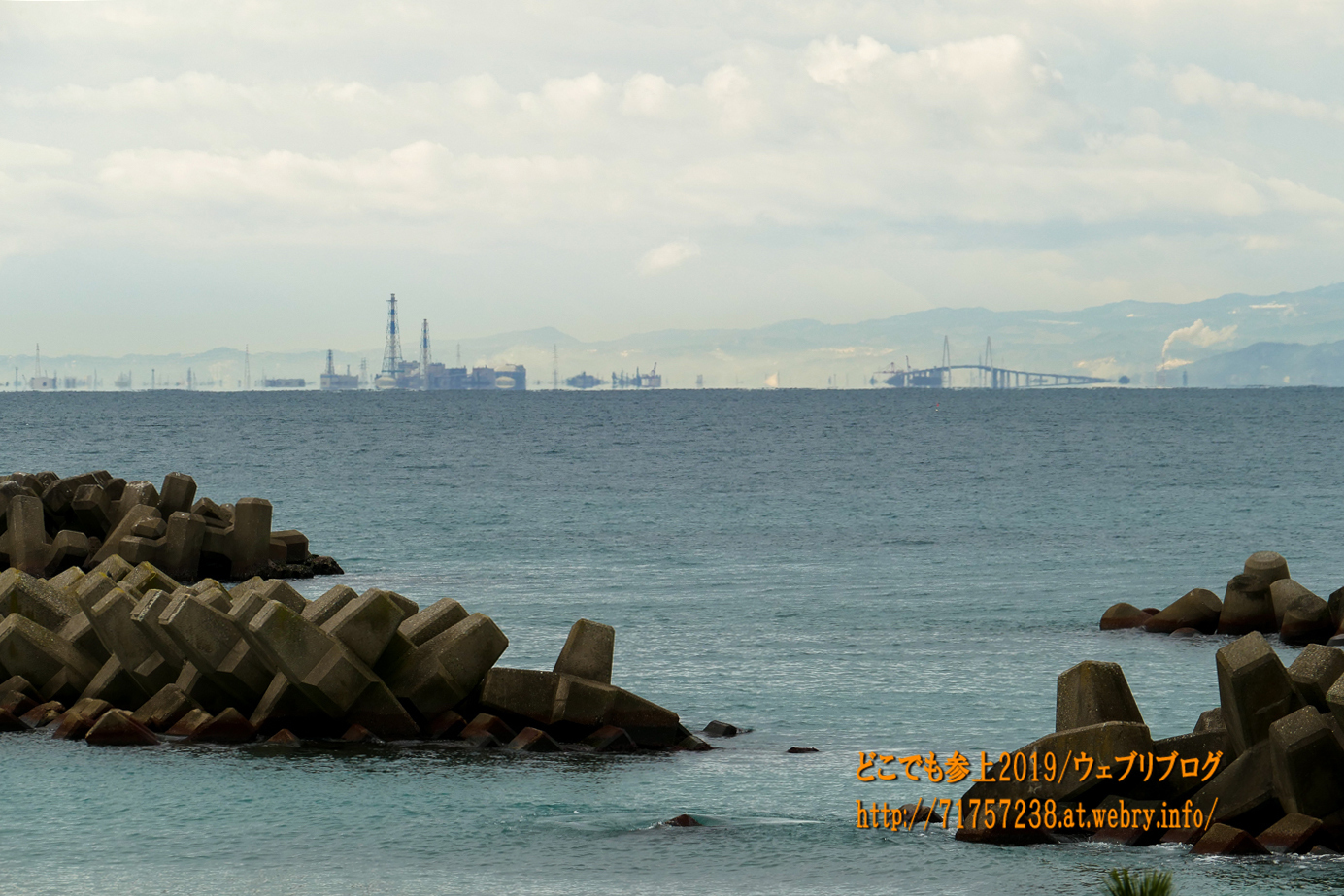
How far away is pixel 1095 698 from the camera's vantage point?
13922 millimetres

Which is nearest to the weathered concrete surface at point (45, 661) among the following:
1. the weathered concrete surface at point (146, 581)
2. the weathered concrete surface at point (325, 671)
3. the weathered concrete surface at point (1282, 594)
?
the weathered concrete surface at point (146, 581)

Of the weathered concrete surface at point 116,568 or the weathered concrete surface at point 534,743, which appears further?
the weathered concrete surface at point 116,568

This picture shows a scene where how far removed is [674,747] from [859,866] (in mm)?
4841

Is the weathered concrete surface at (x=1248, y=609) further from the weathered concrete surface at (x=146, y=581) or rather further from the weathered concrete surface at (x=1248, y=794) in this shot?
the weathered concrete surface at (x=146, y=581)

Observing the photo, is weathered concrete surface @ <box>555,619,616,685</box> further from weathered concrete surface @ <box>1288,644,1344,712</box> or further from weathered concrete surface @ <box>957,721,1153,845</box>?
weathered concrete surface @ <box>1288,644,1344,712</box>

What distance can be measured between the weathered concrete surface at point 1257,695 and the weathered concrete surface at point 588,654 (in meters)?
7.10

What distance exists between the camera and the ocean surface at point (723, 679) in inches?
507

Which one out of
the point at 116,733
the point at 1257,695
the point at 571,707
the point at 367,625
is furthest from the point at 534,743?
the point at 1257,695

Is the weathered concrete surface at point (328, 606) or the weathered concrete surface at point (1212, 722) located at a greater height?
the weathered concrete surface at point (328, 606)

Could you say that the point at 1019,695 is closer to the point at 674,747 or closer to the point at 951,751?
the point at 951,751

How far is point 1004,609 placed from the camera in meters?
30.5

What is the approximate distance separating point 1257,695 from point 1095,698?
1.45m

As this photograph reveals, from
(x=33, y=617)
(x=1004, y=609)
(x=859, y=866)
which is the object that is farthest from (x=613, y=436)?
(x=859, y=866)

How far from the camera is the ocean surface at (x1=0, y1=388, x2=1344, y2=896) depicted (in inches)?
507
